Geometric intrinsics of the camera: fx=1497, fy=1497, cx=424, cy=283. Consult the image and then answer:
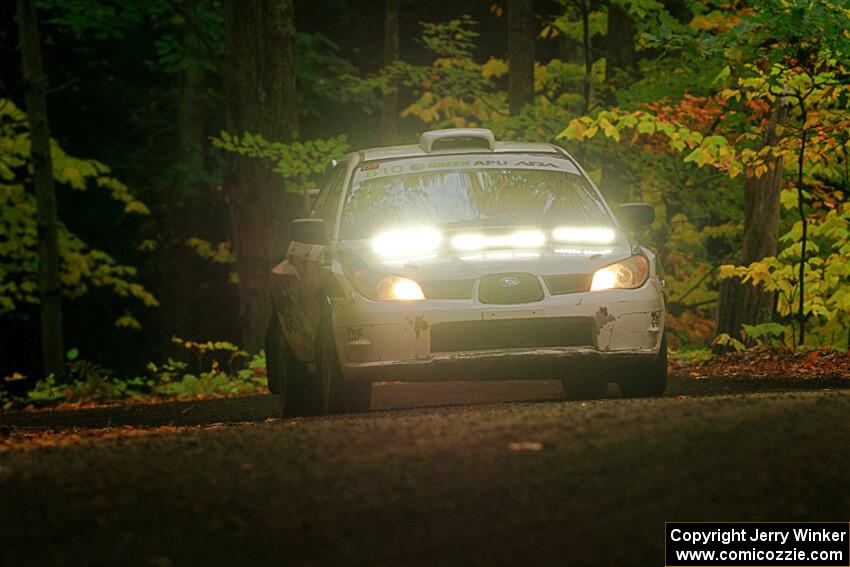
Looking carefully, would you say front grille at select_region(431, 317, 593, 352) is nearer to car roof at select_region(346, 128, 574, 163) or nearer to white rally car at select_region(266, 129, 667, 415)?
white rally car at select_region(266, 129, 667, 415)

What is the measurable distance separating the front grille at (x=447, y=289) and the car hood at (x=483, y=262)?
0.03 m

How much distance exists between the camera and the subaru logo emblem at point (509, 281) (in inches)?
376

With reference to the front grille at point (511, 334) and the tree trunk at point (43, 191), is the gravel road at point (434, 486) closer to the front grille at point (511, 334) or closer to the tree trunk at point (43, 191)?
the front grille at point (511, 334)

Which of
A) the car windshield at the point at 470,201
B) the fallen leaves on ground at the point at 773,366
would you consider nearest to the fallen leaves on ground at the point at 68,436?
the car windshield at the point at 470,201

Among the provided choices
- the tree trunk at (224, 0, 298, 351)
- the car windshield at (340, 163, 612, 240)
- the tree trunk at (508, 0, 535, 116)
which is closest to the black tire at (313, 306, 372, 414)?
the car windshield at (340, 163, 612, 240)

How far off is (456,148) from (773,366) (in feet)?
14.6

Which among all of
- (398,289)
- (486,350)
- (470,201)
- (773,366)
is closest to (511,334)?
(486,350)

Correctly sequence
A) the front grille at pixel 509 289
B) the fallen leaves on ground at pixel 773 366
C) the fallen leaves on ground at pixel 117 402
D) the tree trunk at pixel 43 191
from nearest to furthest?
the front grille at pixel 509 289, the fallen leaves on ground at pixel 773 366, the fallen leaves on ground at pixel 117 402, the tree trunk at pixel 43 191

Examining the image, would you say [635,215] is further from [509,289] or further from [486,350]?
[486,350]

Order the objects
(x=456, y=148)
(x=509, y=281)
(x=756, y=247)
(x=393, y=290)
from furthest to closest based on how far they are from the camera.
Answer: (x=756, y=247)
(x=456, y=148)
(x=509, y=281)
(x=393, y=290)

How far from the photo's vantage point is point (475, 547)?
195 inches

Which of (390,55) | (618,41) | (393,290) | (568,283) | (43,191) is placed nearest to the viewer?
(393,290)

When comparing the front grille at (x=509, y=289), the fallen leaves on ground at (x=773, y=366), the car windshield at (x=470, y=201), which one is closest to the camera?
the front grille at (x=509, y=289)

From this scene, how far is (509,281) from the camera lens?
31.4 feet
